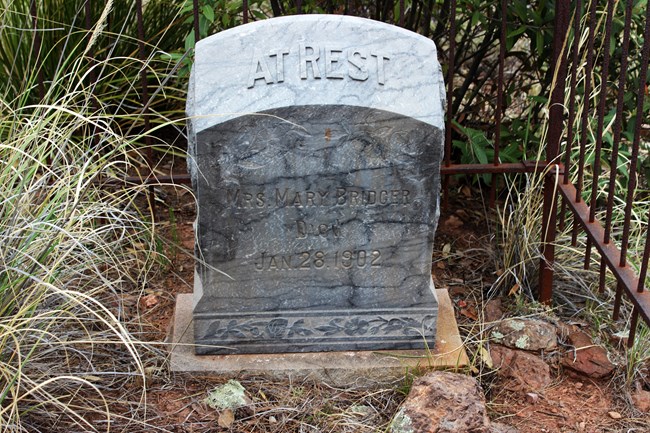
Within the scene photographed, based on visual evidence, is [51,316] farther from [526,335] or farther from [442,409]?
[526,335]

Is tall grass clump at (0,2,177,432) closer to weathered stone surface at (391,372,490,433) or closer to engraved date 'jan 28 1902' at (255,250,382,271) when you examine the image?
engraved date 'jan 28 1902' at (255,250,382,271)

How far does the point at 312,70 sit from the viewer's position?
3230 mm

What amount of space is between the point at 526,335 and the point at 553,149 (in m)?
0.81

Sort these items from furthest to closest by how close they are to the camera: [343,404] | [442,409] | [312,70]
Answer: [343,404] → [312,70] → [442,409]

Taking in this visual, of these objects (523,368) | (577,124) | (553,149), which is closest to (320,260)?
(523,368)

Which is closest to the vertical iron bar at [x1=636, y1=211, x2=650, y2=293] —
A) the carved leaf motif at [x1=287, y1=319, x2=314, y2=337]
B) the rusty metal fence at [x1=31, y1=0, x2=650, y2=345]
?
the rusty metal fence at [x1=31, y1=0, x2=650, y2=345]

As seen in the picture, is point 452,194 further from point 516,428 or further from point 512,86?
point 516,428

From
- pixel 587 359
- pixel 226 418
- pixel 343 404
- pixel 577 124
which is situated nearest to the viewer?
pixel 226 418

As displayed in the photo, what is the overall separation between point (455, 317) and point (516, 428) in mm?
683

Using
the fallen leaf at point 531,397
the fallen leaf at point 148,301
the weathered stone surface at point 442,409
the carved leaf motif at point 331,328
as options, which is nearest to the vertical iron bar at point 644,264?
the fallen leaf at point 531,397

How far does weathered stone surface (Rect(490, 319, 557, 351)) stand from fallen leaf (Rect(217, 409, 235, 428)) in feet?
3.65

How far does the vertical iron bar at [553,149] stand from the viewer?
3.93 meters

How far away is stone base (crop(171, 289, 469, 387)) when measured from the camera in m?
3.52

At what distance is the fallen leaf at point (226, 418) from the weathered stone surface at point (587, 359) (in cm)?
132
